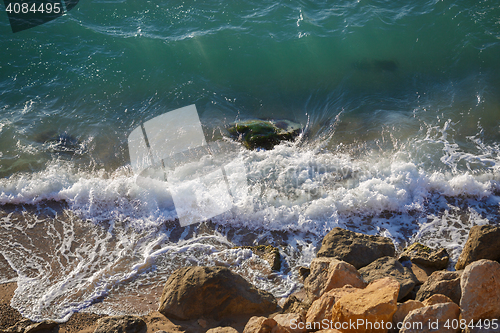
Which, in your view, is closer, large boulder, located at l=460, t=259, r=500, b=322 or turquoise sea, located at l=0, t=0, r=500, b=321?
large boulder, located at l=460, t=259, r=500, b=322

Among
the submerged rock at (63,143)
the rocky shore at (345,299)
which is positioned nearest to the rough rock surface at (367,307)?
the rocky shore at (345,299)

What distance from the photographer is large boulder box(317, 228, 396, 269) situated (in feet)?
15.7

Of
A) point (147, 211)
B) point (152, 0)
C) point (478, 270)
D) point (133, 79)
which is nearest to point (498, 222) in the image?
point (478, 270)

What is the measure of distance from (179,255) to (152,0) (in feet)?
31.9

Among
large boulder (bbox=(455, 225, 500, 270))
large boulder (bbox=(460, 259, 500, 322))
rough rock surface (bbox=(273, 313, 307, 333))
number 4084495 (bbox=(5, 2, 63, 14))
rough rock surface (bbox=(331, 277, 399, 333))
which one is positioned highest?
number 4084495 (bbox=(5, 2, 63, 14))

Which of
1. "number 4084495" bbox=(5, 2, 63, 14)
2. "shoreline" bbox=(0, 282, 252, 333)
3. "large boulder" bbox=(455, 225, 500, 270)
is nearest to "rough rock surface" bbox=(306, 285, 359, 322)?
"shoreline" bbox=(0, 282, 252, 333)

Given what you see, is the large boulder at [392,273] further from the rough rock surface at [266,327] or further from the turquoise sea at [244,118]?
the rough rock surface at [266,327]

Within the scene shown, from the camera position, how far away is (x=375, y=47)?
1052 centimetres

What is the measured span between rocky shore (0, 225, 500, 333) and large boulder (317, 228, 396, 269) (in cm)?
1

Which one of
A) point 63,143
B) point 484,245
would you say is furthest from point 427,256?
point 63,143

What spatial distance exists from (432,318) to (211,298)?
7.86 feet

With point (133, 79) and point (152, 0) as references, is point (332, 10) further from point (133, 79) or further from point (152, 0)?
point (133, 79)

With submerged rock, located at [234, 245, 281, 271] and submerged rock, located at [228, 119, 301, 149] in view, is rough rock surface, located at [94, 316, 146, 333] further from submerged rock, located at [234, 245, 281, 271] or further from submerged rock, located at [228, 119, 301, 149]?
submerged rock, located at [228, 119, 301, 149]

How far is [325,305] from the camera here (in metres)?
3.67
